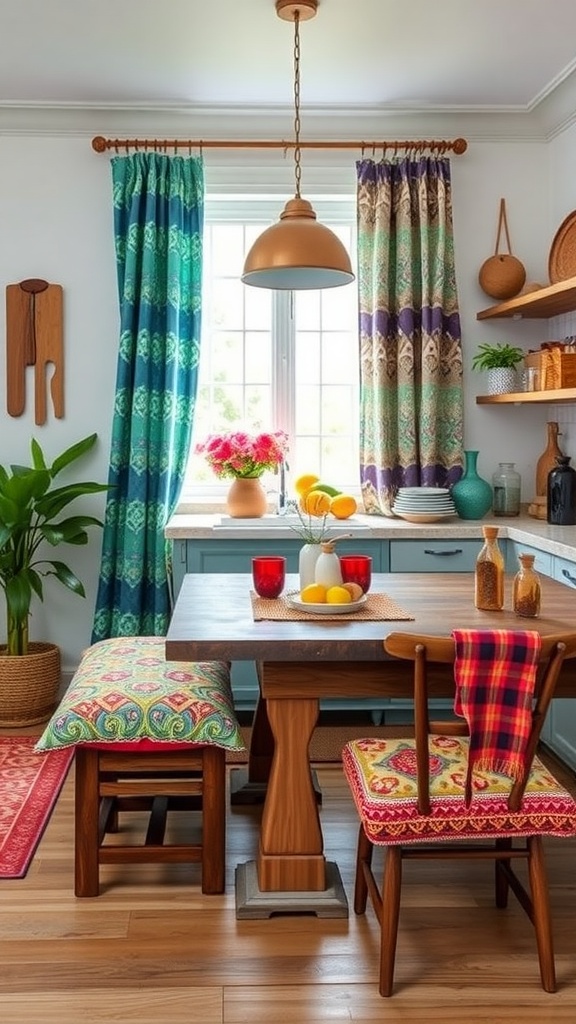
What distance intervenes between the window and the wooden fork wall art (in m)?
0.69

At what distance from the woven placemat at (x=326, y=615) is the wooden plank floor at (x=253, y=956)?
780 mm

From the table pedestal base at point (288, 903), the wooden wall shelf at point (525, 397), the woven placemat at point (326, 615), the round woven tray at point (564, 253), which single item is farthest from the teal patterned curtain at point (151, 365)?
the table pedestal base at point (288, 903)

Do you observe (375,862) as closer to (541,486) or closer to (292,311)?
(541,486)

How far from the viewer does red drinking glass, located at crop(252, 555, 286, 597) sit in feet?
9.38

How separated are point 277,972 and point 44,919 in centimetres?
66

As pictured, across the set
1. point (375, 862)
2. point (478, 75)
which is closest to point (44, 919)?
point (375, 862)

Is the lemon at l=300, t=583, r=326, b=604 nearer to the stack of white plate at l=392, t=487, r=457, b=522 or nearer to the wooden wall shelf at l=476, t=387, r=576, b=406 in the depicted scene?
the wooden wall shelf at l=476, t=387, r=576, b=406

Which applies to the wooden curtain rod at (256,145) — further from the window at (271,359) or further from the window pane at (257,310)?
the window pane at (257,310)

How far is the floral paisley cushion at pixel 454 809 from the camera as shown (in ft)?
7.33

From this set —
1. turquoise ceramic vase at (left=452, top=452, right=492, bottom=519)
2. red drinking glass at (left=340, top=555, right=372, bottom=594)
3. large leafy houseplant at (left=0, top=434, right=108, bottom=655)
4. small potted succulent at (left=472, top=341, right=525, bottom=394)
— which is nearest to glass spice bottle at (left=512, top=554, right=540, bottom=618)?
red drinking glass at (left=340, top=555, right=372, bottom=594)

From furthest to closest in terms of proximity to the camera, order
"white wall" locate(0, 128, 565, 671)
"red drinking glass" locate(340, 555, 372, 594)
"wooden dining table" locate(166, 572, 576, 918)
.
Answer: "white wall" locate(0, 128, 565, 671) < "red drinking glass" locate(340, 555, 372, 594) < "wooden dining table" locate(166, 572, 576, 918)

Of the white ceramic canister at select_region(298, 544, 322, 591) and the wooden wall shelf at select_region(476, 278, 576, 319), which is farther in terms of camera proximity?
the wooden wall shelf at select_region(476, 278, 576, 319)

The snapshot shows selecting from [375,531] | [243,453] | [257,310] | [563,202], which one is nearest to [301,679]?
[375,531]

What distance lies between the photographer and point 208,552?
13.9 feet
